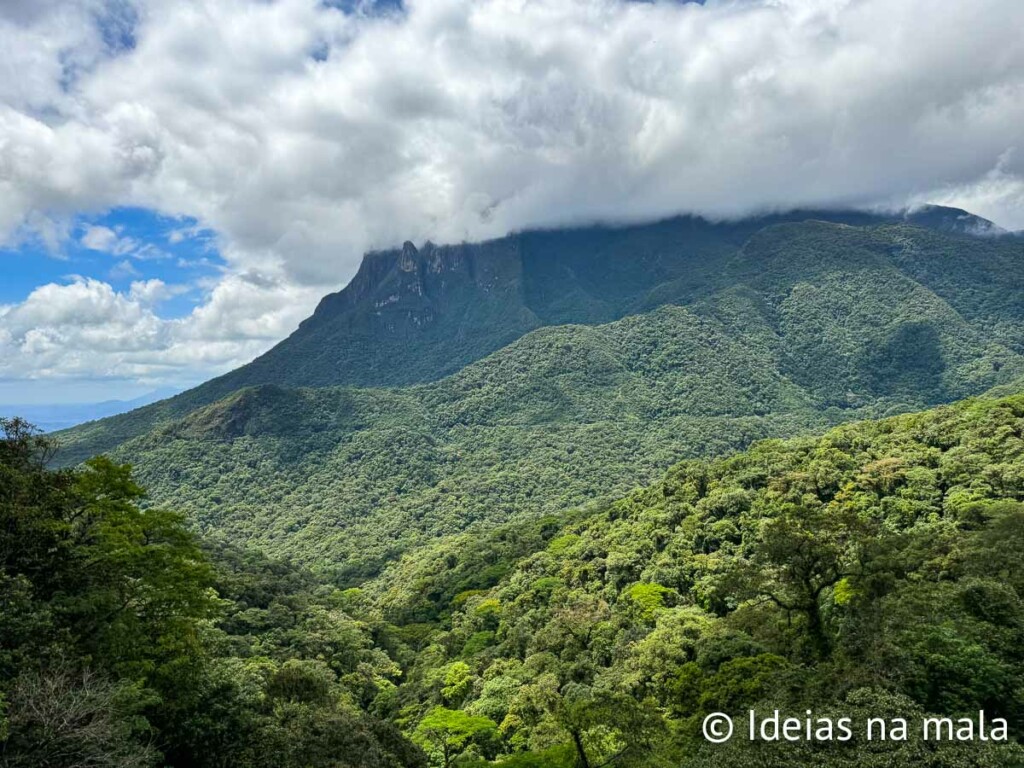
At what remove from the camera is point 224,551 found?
84625mm

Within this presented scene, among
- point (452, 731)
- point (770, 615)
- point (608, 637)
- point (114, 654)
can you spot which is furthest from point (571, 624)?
point (114, 654)

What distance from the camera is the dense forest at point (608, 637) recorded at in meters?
16.5

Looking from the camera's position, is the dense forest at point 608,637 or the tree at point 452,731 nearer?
the dense forest at point 608,637

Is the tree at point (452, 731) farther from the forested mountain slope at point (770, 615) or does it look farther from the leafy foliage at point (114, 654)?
the leafy foliage at point (114, 654)

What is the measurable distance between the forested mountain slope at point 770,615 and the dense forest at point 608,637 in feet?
0.44

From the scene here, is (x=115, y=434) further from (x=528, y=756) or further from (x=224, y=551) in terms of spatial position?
(x=528, y=756)

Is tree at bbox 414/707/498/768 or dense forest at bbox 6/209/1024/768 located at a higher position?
dense forest at bbox 6/209/1024/768

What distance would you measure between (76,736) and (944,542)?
1451 inches

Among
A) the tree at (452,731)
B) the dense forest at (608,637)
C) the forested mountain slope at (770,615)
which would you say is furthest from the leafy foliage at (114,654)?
the forested mountain slope at (770,615)

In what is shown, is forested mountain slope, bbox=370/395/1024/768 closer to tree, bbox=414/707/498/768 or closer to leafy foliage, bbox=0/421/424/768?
tree, bbox=414/707/498/768

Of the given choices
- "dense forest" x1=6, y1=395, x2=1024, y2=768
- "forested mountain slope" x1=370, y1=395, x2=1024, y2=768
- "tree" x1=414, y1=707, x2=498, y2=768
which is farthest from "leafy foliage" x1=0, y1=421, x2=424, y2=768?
"forested mountain slope" x1=370, y1=395, x2=1024, y2=768

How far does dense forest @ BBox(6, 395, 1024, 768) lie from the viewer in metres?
16.5

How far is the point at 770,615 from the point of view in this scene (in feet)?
100

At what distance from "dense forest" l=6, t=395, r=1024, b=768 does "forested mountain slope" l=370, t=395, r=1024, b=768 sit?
136 millimetres
